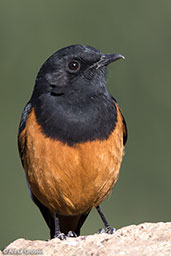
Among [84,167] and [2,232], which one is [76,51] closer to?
[84,167]

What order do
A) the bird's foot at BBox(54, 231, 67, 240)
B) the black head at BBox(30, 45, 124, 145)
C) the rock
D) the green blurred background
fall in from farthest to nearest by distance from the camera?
the green blurred background, the black head at BBox(30, 45, 124, 145), the bird's foot at BBox(54, 231, 67, 240), the rock

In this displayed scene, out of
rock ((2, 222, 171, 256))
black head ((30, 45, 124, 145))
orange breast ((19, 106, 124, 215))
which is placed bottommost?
rock ((2, 222, 171, 256))

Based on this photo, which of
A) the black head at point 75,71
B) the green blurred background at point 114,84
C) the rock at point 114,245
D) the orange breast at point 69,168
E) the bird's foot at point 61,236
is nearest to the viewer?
the rock at point 114,245

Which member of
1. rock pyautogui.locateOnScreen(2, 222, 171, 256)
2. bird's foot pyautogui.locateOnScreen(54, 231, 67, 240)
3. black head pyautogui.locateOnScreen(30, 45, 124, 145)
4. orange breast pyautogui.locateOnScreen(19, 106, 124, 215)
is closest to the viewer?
rock pyautogui.locateOnScreen(2, 222, 171, 256)

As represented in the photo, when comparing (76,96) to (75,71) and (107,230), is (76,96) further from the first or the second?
(107,230)

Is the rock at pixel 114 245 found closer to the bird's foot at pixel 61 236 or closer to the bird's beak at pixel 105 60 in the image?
the bird's foot at pixel 61 236

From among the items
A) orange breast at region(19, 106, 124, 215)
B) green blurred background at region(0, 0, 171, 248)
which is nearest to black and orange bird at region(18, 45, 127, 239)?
orange breast at region(19, 106, 124, 215)

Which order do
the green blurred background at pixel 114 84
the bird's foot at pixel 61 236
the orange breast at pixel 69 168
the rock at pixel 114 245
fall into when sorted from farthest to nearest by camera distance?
1. the green blurred background at pixel 114 84
2. the orange breast at pixel 69 168
3. the bird's foot at pixel 61 236
4. the rock at pixel 114 245

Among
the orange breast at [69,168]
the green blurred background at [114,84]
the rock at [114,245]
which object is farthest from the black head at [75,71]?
the green blurred background at [114,84]

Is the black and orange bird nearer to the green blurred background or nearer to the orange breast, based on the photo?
the orange breast
